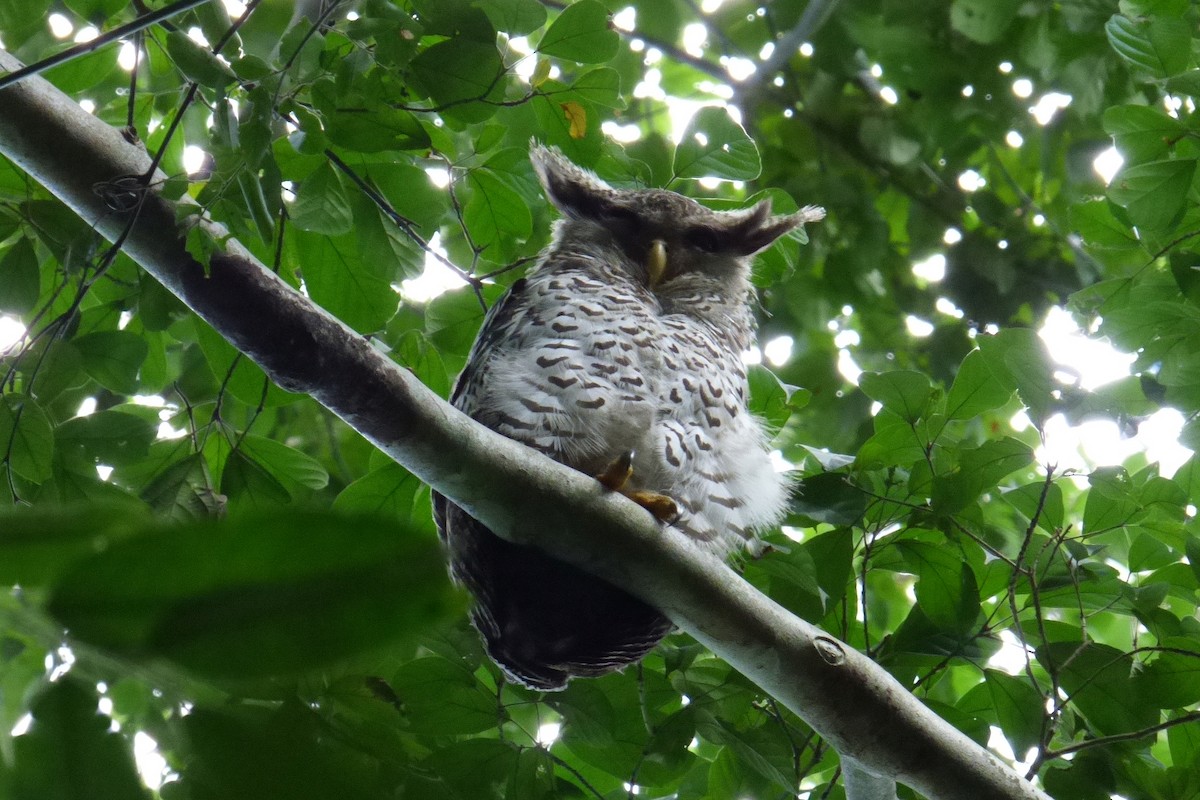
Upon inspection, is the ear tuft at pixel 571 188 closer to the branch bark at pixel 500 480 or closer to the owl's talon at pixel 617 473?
the owl's talon at pixel 617 473

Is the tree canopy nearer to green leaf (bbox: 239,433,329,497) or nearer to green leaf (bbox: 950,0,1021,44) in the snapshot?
green leaf (bbox: 239,433,329,497)

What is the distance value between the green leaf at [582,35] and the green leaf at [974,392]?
115cm

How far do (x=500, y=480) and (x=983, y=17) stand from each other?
11.4 feet

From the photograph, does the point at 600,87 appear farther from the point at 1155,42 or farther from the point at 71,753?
the point at 71,753

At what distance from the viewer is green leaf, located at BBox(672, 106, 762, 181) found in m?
2.85

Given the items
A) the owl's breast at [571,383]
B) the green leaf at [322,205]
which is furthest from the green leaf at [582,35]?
the owl's breast at [571,383]

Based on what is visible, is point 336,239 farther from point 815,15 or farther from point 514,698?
point 815,15

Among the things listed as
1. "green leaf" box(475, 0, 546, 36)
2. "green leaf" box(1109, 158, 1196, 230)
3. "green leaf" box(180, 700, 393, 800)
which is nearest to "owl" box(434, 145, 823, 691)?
"green leaf" box(475, 0, 546, 36)

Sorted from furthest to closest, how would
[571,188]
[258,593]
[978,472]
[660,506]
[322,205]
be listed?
1. [571,188]
2. [978,472]
3. [322,205]
4. [660,506]
5. [258,593]

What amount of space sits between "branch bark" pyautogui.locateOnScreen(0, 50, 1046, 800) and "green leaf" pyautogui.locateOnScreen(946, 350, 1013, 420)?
2.80 ft

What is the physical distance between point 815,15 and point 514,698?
287 centimetres

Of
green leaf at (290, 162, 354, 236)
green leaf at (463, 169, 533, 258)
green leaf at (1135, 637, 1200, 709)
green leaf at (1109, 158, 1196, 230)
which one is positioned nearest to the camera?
green leaf at (290, 162, 354, 236)

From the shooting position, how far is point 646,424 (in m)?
2.67

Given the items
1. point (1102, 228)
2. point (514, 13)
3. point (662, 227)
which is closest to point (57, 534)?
point (514, 13)
